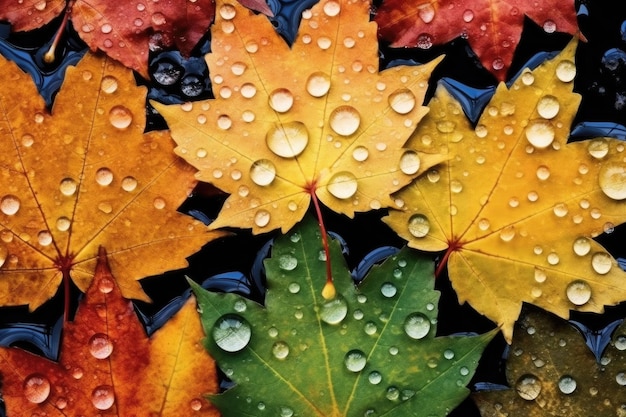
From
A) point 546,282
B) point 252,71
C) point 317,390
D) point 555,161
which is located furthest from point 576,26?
point 317,390

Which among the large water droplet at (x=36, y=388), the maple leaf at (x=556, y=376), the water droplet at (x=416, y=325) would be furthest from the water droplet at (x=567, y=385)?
the large water droplet at (x=36, y=388)

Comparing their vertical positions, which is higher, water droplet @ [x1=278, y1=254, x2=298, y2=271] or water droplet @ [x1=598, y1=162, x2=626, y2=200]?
water droplet @ [x1=598, y1=162, x2=626, y2=200]

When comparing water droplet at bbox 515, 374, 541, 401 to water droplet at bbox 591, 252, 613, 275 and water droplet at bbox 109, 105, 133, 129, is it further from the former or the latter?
water droplet at bbox 109, 105, 133, 129

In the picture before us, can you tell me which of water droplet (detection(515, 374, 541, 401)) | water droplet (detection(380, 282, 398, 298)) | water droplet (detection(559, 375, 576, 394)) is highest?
water droplet (detection(380, 282, 398, 298))

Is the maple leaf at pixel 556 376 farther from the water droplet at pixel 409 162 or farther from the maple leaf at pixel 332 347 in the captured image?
the water droplet at pixel 409 162

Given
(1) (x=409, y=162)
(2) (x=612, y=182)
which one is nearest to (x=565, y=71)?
(2) (x=612, y=182)

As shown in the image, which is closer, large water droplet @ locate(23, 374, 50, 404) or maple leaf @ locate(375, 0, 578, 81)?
large water droplet @ locate(23, 374, 50, 404)

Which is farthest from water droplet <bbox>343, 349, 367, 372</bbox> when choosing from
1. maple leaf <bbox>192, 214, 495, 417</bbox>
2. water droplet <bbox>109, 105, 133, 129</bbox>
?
water droplet <bbox>109, 105, 133, 129</bbox>
